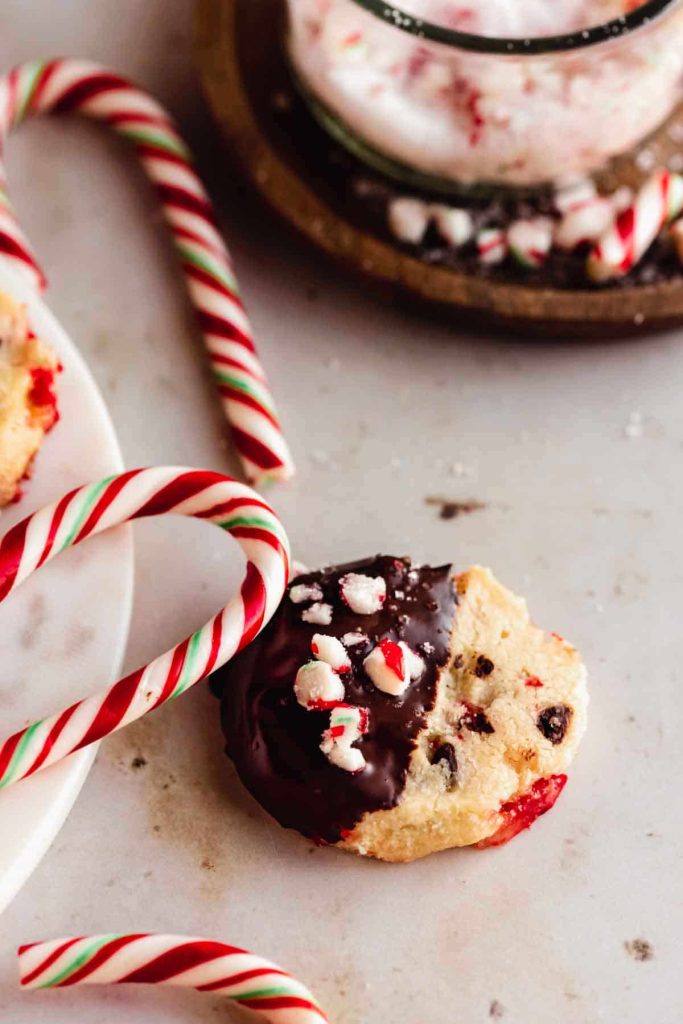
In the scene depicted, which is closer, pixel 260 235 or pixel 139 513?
pixel 139 513

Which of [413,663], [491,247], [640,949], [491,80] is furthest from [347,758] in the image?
[491,80]

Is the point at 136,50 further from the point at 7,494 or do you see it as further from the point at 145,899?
the point at 145,899

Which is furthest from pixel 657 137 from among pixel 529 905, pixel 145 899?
pixel 145 899

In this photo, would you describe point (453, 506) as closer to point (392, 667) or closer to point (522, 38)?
point (392, 667)

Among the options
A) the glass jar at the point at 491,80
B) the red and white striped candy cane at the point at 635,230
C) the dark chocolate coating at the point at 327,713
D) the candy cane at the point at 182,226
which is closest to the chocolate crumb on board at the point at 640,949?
the dark chocolate coating at the point at 327,713

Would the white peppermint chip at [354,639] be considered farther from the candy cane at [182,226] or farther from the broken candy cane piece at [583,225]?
the broken candy cane piece at [583,225]

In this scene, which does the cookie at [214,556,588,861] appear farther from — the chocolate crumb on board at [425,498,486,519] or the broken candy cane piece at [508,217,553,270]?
the broken candy cane piece at [508,217,553,270]

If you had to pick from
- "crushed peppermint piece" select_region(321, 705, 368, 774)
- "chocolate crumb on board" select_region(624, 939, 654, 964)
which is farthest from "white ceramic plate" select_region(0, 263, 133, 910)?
"chocolate crumb on board" select_region(624, 939, 654, 964)
